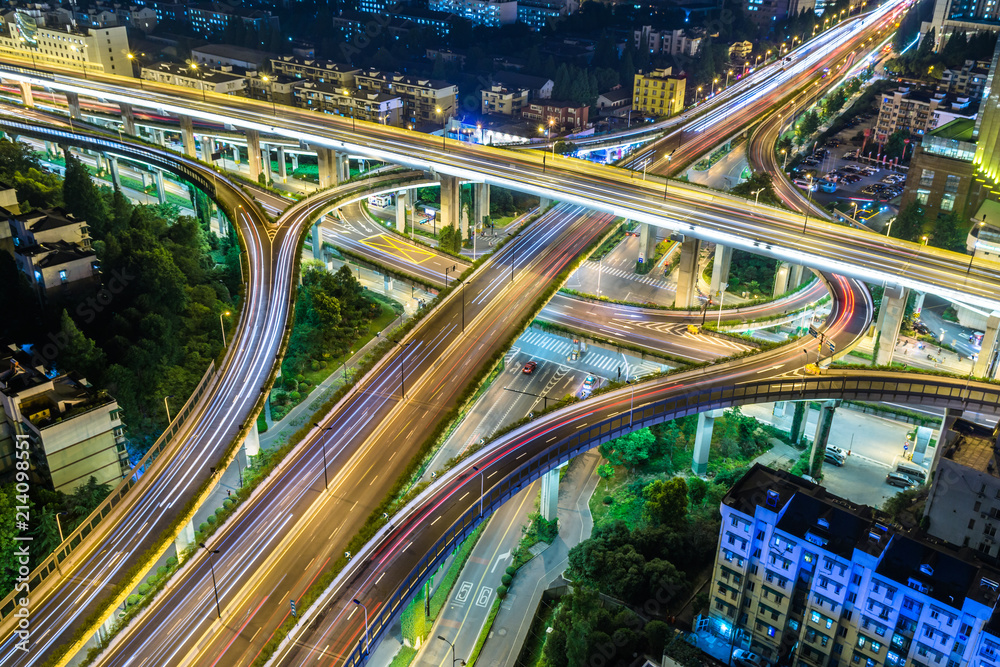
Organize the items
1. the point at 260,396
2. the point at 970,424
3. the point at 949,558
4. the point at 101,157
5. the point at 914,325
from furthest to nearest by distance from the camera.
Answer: the point at 101,157 → the point at 914,325 → the point at 260,396 → the point at 970,424 → the point at 949,558

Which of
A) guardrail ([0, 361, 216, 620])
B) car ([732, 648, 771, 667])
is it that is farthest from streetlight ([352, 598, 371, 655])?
car ([732, 648, 771, 667])

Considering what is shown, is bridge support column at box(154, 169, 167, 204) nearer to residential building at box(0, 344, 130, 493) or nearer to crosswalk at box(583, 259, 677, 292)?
crosswalk at box(583, 259, 677, 292)

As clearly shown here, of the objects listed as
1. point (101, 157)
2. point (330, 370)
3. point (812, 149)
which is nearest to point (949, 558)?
point (330, 370)

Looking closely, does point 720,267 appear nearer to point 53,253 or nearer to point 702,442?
point 702,442

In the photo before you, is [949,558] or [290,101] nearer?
[949,558]

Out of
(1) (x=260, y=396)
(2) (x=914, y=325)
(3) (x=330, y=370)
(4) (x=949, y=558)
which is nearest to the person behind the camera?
(4) (x=949, y=558)

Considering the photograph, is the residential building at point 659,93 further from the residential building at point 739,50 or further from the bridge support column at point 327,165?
the bridge support column at point 327,165

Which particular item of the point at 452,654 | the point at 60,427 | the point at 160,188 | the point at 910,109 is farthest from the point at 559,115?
the point at 452,654

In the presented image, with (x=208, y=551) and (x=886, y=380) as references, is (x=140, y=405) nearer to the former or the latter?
(x=208, y=551)
